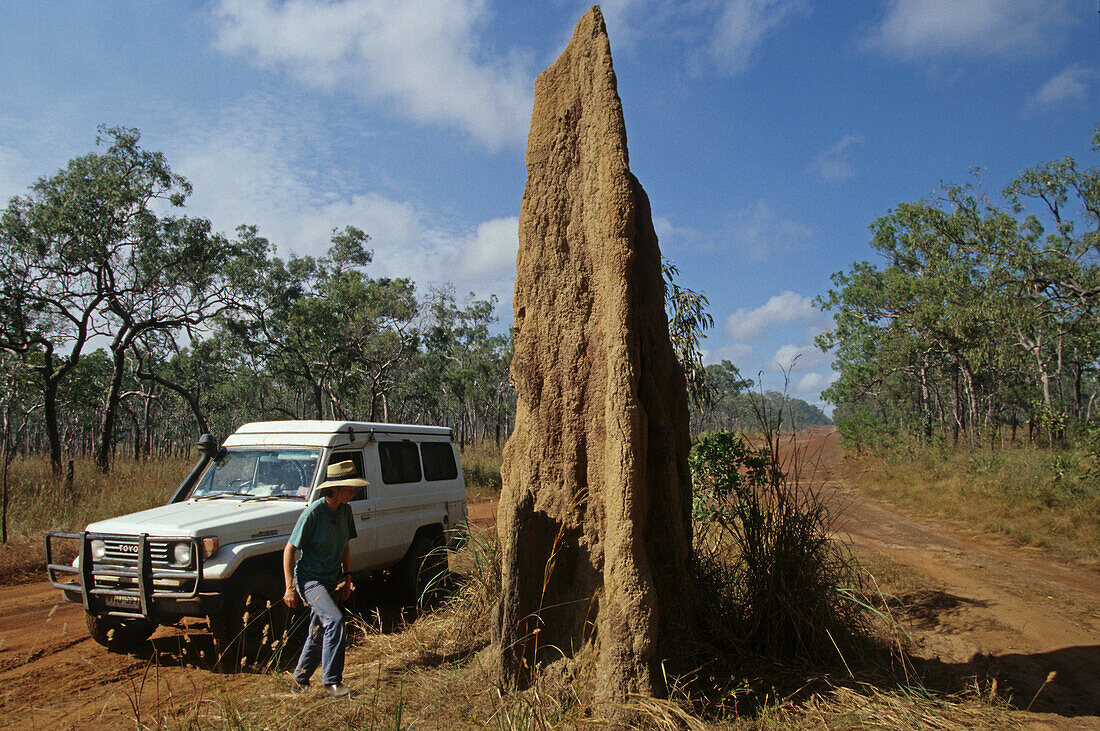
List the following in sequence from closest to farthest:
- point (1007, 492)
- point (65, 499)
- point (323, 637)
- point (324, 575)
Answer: point (323, 637)
point (324, 575)
point (65, 499)
point (1007, 492)

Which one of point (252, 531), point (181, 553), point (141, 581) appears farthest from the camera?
point (252, 531)

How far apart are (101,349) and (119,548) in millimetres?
39667

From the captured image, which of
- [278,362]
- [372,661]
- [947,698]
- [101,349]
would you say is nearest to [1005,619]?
[947,698]

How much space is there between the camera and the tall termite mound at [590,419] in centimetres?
395

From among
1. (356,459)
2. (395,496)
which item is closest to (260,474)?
(356,459)

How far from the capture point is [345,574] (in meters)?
5.03

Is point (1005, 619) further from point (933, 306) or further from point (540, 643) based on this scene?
point (933, 306)

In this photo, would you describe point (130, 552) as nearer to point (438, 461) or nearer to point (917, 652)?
point (438, 461)

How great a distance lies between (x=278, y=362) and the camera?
2945 centimetres

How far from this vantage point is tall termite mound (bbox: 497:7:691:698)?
12.9ft

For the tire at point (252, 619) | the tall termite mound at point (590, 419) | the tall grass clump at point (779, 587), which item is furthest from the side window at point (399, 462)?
the tall grass clump at point (779, 587)

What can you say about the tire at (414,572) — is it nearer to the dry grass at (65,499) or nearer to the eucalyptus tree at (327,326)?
the dry grass at (65,499)

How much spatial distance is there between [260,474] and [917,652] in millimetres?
6374

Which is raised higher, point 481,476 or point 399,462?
point 399,462
